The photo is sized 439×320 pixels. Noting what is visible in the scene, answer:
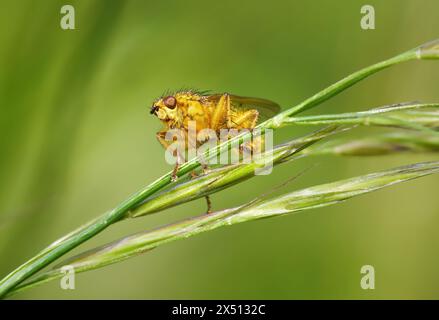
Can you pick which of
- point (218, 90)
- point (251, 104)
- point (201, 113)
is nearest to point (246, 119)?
point (251, 104)

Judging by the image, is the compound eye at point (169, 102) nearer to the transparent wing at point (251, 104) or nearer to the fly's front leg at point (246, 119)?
the transparent wing at point (251, 104)

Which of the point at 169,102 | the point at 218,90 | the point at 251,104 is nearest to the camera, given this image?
the point at 169,102

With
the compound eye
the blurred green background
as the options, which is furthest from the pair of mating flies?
the blurred green background

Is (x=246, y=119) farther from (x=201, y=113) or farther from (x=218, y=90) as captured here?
(x=218, y=90)

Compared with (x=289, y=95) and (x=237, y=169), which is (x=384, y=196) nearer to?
(x=289, y=95)

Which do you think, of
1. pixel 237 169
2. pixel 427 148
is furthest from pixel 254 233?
pixel 427 148

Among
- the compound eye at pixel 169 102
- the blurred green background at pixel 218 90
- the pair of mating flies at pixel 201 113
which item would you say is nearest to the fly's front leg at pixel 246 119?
the pair of mating flies at pixel 201 113
